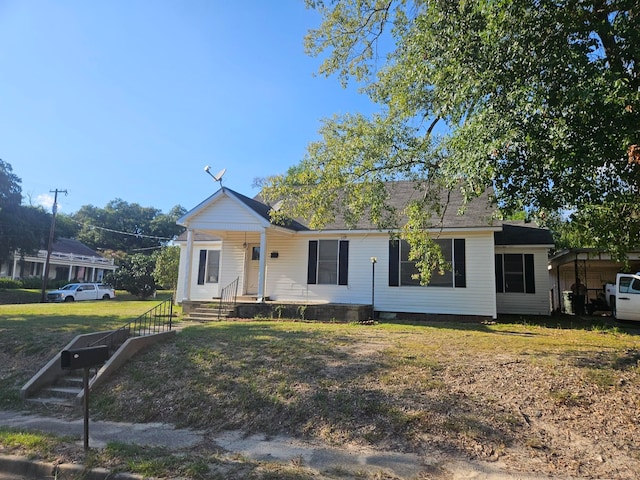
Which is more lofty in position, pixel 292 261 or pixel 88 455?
pixel 292 261

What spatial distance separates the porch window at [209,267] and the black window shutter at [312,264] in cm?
443

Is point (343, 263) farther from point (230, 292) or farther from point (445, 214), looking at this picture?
point (230, 292)

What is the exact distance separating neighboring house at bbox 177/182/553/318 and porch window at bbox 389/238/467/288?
0.10 ft

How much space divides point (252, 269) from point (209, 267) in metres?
2.22

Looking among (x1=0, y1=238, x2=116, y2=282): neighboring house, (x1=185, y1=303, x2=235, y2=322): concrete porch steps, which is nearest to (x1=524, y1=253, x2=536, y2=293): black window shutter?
(x1=185, y1=303, x2=235, y2=322): concrete porch steps

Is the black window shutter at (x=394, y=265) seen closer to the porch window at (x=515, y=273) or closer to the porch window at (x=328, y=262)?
the porch window at (x=328, y=262)

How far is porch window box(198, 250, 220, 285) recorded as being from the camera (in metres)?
17.5

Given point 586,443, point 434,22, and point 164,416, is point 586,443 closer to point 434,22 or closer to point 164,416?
point 164,416

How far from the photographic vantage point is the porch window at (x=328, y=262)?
1497cm

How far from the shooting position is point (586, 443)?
4.53m

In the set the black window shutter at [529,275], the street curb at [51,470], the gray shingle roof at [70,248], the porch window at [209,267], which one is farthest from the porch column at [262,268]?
the gray shingle roof at [70,248]

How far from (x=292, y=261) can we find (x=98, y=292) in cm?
2143

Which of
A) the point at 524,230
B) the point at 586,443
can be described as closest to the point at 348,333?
the point at 586,443

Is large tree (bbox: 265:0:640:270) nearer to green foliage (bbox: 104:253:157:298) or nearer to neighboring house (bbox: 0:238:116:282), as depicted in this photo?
green foliage (bbox: 104:253:157:298)
